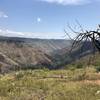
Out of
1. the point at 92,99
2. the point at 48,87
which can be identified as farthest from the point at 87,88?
the point at 92,99

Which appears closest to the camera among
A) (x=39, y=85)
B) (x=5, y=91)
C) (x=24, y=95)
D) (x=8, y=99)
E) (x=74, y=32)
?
(x=74, y=32)

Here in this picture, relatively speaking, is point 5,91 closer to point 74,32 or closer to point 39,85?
point 39,85

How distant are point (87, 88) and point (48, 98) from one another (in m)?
4.86

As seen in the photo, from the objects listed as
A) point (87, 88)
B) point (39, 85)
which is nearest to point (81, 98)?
point (87, 88)

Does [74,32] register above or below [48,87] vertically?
above

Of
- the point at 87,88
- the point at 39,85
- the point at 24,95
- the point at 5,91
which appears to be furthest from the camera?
the point at 39,85

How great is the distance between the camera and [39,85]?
73.8ft

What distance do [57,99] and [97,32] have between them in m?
3.84

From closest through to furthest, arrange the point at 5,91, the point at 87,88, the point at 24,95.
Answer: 1. the point at 24,95
2. the point at 5,91
3. the point at 87,88

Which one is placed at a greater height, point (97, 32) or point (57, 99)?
point (97, 32)

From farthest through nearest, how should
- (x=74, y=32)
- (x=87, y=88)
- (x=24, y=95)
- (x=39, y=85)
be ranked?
(x=39, y=85) → (x=87, y=88) → (x=24, y=95) → (x=74, y=32)

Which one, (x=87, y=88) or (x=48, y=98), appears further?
(x=87, y=88)

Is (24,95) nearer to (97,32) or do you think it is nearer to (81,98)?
(81,98)

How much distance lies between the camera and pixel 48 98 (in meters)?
16.2
